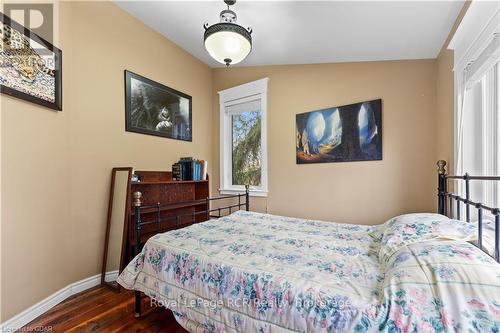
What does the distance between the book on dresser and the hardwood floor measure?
1.37ft

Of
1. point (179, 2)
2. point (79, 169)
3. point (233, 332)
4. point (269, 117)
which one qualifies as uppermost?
point (179, 2)

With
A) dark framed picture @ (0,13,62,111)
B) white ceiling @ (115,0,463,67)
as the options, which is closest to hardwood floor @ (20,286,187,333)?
dark framed picture @ (0,13,62,111)

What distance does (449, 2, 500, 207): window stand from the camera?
146 centimetres

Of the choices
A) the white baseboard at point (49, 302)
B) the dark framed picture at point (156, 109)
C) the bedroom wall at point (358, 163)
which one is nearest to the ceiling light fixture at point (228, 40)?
the dark framed picture at point (156, 109)

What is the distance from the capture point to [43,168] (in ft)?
5.85

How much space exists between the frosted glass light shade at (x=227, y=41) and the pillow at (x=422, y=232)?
1.71 meters

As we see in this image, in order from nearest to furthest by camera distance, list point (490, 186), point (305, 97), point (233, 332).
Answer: point (233, 332) < point (490, 186) < point (305, 97)

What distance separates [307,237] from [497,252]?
960 mm

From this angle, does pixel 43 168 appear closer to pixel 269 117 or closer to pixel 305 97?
pixel 269 117

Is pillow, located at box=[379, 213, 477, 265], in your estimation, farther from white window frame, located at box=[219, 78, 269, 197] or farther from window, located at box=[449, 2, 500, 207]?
white window frame, located at box=[219, 78, 269, 197]

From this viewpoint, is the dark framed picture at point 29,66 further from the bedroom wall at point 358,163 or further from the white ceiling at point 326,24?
the bedroom wall at point 358,163

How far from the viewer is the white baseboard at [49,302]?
1.54 m

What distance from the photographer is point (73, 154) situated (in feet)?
6.63

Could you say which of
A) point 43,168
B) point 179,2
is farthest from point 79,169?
point 179,2
